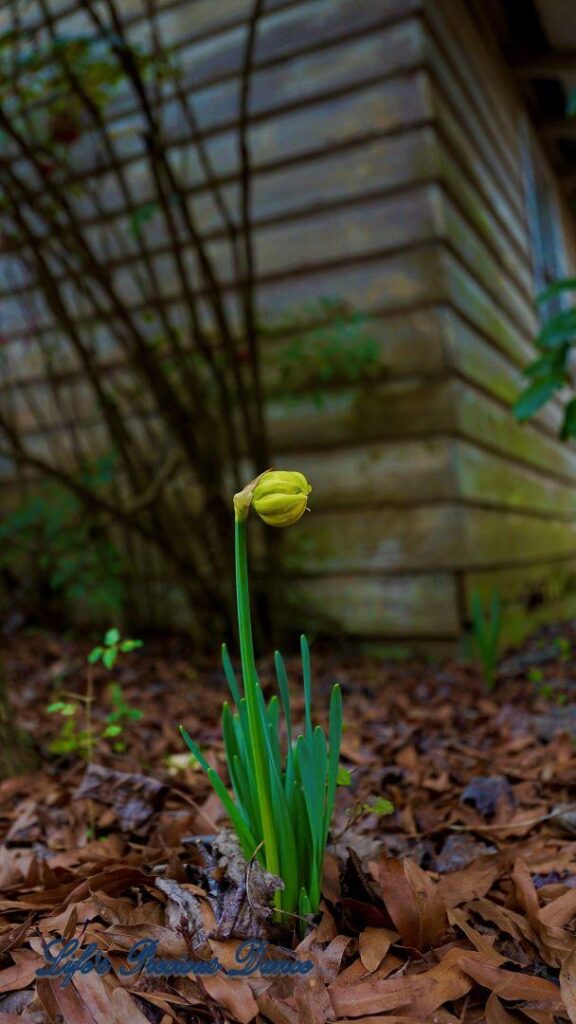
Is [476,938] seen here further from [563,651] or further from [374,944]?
[563,651]

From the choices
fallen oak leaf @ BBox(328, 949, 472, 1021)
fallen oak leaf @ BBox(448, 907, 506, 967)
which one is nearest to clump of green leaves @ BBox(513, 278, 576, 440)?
fallen oak leaf @ BBox(448, 907, 506, 967)

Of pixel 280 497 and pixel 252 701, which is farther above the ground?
pixel 280 497

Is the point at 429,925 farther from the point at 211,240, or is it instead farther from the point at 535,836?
the point at 211,240

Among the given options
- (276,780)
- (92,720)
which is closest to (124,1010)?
(276,780)

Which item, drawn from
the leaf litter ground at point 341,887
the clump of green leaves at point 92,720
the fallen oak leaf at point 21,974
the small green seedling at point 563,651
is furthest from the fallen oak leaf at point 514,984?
the small green seedling at point 563,651

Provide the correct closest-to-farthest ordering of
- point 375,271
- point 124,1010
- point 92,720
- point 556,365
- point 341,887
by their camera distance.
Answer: point 124,1010
point 341,887
point 92,720
point 556,365
point 375,271

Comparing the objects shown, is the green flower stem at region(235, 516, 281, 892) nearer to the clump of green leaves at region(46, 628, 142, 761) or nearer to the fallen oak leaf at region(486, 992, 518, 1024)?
the fallen oak leaf at region(486, 992, 518, 1024)
